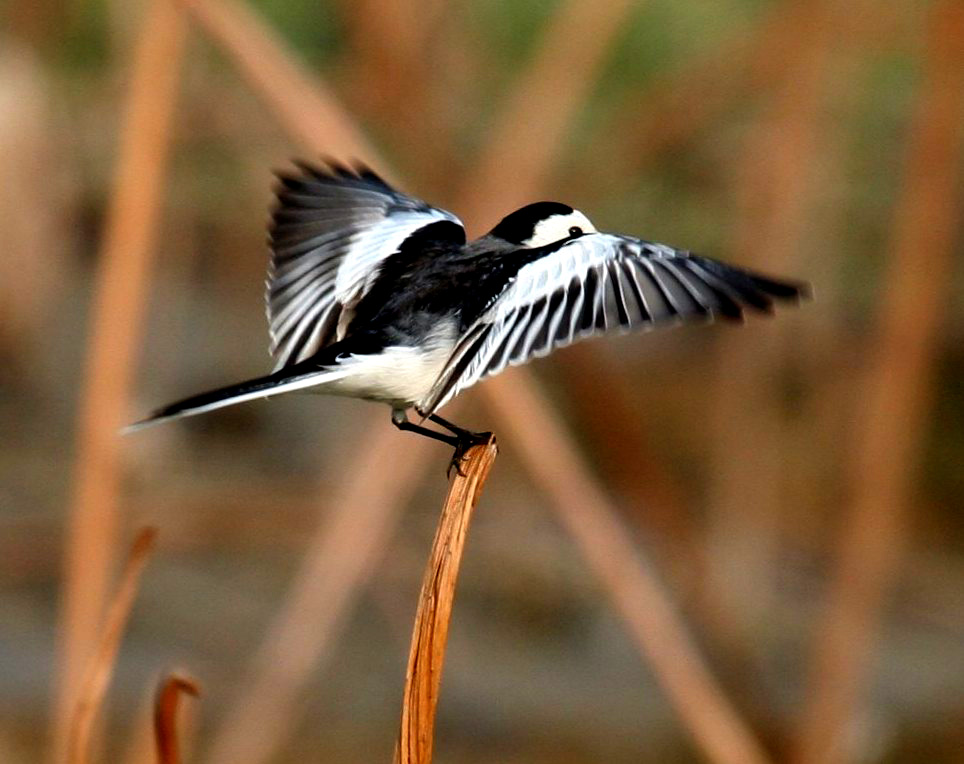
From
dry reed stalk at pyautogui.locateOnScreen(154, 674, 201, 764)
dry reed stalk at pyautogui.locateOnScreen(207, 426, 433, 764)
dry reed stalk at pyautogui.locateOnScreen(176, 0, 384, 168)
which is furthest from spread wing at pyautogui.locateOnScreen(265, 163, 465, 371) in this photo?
dry reed stalk at pyautogui.locateOnScreen(154, 674, 201, 764)

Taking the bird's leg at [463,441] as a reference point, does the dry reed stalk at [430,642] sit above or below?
below

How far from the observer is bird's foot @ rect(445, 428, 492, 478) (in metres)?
3.42

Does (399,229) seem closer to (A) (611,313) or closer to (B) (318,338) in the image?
(B) (318,338)

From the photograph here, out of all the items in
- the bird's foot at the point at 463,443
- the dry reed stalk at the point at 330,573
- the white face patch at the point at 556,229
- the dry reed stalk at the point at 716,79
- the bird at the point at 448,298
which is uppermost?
the dry reed stalk at the point at 716,79

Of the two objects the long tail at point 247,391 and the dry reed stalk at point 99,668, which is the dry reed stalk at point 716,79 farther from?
the dry reed stalk at point 99,668

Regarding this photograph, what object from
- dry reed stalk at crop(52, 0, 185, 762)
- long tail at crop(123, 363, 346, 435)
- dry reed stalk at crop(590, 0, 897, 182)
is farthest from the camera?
dry reed stalk at crop(590, 0, 897, 182)

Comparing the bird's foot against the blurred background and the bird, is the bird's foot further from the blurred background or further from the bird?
the blurred background

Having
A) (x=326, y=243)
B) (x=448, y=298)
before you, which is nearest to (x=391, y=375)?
(x=448, y=298)

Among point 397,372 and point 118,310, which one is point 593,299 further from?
point 118,310

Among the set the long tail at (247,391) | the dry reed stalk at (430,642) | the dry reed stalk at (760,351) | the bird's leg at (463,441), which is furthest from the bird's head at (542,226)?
the dry reed stalk at (760,351)

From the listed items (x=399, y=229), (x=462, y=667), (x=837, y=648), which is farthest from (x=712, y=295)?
(x=462, y=667)

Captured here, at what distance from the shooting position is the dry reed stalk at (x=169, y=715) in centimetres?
275

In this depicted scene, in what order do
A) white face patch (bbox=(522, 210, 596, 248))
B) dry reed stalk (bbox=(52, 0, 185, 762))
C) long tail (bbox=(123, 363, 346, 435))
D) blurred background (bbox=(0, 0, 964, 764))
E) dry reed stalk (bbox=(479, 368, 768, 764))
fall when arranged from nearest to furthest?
1. long tail (bbox=(123, 363, 346, 435))
2. white face patch (bbox=(522, 210, 596, 248))
3. dry reed stalk (bbox=(52, 0, 185, 762))
4. dry reed stalk (bbox=(479, 368, 768, 764))
5. blurred background (bbox=(0, 0, 964, 764))

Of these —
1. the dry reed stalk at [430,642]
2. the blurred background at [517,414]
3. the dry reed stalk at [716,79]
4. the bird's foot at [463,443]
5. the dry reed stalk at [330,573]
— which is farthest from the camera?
the dry reed stalk at [716,79]
